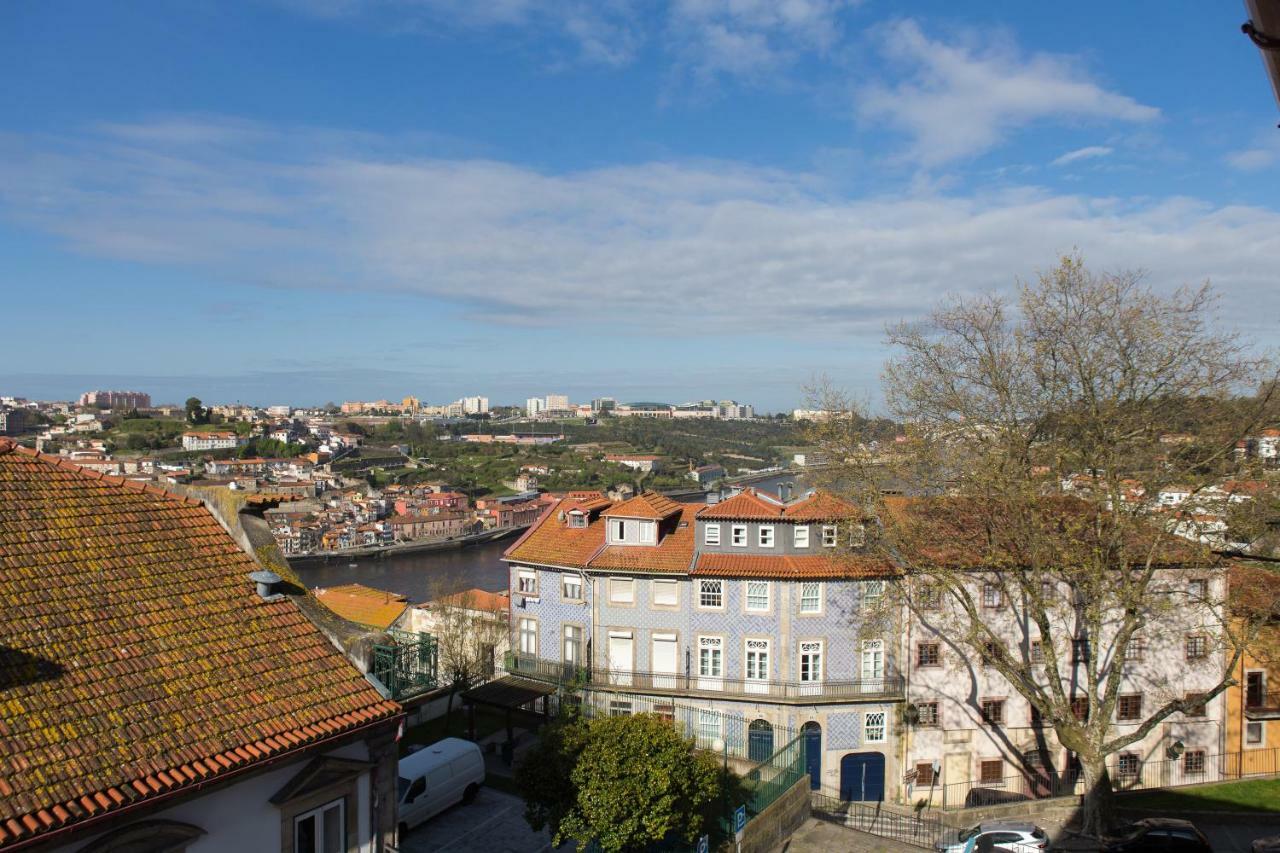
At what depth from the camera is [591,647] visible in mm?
21234

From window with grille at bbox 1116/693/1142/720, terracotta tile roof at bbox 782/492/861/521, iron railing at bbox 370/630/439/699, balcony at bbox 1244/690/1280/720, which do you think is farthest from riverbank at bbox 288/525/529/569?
balcony at bbox 1244/690/1280/720

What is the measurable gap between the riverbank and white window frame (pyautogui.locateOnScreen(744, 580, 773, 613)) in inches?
2955

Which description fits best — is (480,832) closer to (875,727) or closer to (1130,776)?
(875,727)

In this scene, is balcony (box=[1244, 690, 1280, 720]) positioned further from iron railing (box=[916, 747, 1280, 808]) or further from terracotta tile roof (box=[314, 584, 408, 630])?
terracotta tile roof (box=[314, 584, 408, 630])

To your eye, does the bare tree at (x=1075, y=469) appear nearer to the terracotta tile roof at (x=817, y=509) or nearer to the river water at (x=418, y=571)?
the terracotta tile roof at (x=817, y=509)

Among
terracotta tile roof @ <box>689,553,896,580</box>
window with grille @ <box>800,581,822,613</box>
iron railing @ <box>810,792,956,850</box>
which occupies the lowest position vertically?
iron railing @ <box>810,792,956,850</box>

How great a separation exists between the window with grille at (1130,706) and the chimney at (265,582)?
19.6 m

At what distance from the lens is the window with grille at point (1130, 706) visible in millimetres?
19766

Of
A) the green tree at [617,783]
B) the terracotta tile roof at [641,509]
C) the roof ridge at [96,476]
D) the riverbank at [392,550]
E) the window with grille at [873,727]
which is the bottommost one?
the riverbank at [392,550]

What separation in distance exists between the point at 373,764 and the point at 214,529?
121 inches

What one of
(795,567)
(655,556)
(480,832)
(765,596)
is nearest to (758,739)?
(765,596)

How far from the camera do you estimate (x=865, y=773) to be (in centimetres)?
1983

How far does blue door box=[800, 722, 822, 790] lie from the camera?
19641mm

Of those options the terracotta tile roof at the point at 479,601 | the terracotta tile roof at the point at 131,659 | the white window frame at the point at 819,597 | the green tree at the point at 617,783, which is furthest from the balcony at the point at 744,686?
the terracotta tile roof at the point at 479,601
